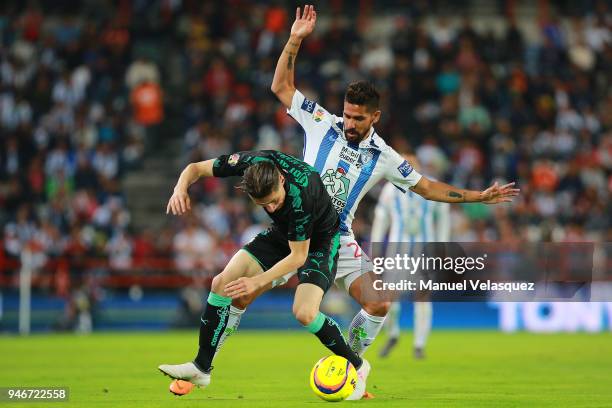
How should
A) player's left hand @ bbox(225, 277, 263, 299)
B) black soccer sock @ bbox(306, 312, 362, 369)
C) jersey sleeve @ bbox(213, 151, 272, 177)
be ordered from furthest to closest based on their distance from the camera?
black soccer sock @ bbox(306, 312, 362, 369)
jersey sleeve @ bbox(213, 151, 272, 177)
player's left hand @ bbox(225, 277, 263, 299)

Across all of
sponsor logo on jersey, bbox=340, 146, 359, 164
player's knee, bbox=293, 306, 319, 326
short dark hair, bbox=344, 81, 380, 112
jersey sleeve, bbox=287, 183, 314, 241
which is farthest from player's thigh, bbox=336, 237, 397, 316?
jersey sleeve, bbox=287, 183, 314, 241

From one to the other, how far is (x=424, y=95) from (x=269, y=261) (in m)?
16.4

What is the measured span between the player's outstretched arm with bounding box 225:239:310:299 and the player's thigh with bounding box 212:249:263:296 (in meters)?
0.37

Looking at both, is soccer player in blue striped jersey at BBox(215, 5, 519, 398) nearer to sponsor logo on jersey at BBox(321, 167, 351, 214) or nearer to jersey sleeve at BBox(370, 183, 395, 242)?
sponsor logo on jersey at BBox(321, 167, 351, 214)

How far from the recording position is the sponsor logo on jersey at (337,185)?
989cm

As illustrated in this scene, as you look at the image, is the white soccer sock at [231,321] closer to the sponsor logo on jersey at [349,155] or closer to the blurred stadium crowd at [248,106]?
the sponsor logo on jersey at [349,155]

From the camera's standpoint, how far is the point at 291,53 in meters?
9.89

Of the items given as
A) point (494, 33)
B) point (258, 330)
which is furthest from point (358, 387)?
point (494, 33)

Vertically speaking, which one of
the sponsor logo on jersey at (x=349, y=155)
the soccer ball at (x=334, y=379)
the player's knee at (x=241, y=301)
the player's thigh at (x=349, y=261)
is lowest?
the soccer ball at (x=334, y=379)

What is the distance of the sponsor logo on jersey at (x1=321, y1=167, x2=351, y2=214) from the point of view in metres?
9.89

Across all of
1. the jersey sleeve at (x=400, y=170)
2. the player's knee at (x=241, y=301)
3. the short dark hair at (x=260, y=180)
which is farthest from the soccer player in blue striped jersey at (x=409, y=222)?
the short dark hair at (x=260, y=180)

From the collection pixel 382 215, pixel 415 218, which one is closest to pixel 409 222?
pixel 415 218

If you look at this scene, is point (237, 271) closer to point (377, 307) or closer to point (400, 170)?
point (377, 307)

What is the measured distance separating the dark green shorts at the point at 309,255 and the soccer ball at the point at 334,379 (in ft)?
2.05
